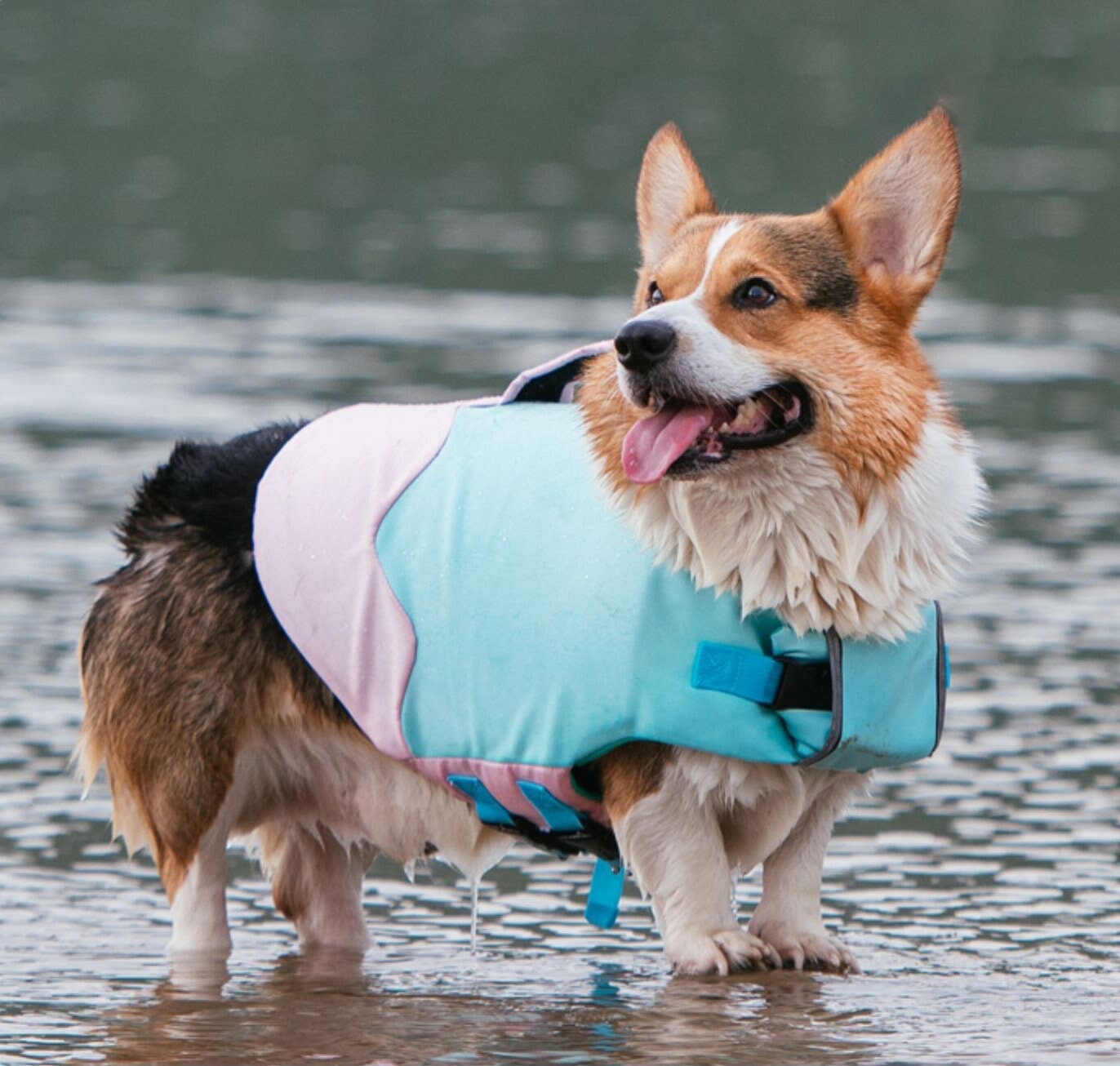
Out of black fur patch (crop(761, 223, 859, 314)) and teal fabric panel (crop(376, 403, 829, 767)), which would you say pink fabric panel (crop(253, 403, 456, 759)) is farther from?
black fur patch (crop(761, 223, 859, 314))

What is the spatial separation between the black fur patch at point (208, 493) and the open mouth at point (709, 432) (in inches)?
47.4

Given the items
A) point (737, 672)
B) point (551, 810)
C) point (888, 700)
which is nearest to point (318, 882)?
point (551, 810)

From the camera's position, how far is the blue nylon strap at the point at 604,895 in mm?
5988

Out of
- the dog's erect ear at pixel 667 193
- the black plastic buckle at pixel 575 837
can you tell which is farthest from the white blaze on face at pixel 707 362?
the black plastic buckle at pixel 575 837

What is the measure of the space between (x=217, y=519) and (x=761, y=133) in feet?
56.3

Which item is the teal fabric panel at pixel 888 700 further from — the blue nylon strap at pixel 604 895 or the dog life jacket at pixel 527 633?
the blue nylon strap at pixel 604 895

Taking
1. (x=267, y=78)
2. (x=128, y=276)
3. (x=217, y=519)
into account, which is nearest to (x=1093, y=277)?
(x=128, y=276)

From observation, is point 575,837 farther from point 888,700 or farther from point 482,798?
point 888,700

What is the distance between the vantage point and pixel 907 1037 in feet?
17.0

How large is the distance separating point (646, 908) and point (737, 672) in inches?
63.7

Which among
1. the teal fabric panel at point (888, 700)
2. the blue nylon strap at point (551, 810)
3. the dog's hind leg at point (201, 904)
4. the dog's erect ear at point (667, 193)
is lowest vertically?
the dog's hind leg at point (201, 904)

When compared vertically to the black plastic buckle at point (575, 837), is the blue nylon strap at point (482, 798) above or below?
above

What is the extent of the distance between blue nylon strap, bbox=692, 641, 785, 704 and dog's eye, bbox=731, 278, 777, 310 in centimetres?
75

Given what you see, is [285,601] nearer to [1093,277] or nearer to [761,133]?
[1093,277]
